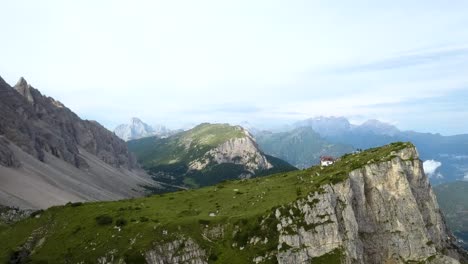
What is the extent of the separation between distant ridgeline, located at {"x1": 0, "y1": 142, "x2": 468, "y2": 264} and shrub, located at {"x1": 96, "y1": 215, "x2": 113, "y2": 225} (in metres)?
0.09

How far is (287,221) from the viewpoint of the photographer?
91375 millimetres

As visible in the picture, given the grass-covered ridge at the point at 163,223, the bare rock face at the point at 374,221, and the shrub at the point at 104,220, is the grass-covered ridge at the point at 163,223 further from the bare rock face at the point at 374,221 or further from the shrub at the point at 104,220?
the bare rock face at the point at 374,221

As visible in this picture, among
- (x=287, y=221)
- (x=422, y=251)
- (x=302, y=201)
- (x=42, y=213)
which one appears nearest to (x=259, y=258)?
(x=287, y=221)

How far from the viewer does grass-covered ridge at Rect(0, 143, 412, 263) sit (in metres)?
87.7

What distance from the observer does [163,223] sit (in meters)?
93.5

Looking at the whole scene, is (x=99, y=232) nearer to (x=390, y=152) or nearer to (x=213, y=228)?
(x=213, y=228)

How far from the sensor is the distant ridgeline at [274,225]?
288 feet

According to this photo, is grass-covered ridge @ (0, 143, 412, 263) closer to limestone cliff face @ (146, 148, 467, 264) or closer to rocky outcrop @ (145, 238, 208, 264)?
rocky outcrop @ (145, 238, 208, 264)

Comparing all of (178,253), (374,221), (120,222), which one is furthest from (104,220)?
(374,221)

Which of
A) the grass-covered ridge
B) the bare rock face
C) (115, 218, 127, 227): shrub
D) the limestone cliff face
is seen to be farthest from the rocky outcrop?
the bare rock face

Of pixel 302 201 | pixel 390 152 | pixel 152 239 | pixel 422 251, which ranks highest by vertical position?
pixel 390 152

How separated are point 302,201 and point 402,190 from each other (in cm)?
2705

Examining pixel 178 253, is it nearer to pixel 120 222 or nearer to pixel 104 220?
pixel 120 222

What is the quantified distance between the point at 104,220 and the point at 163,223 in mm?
14356
